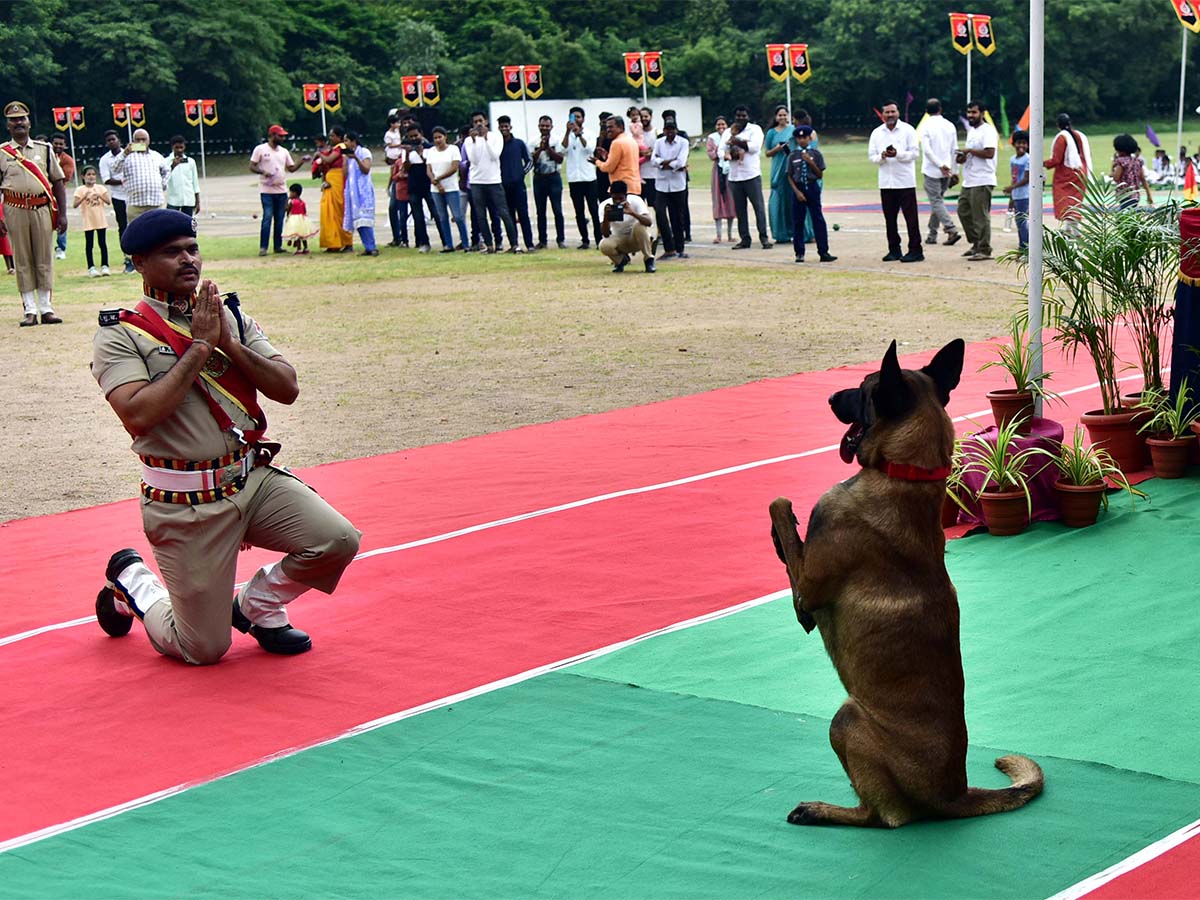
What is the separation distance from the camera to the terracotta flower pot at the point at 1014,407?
803 centimetres

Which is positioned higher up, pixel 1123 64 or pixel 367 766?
pixel 1123 64

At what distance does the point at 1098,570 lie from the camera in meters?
6.94

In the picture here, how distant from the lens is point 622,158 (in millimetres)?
20875

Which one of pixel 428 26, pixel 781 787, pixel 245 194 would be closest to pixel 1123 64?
pixel 428 26

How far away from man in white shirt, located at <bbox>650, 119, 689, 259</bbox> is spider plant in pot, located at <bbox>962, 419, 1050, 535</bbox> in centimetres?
1498

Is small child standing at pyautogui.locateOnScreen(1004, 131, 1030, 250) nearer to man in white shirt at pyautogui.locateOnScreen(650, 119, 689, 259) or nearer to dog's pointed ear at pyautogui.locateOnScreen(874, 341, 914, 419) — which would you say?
man in white shirt at pyautogui.locateOnScreen(650, 119, 689, 259)

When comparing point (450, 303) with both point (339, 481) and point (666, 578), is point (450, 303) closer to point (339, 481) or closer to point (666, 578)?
point (339, 481)

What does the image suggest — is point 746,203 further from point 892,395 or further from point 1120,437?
point 892,395

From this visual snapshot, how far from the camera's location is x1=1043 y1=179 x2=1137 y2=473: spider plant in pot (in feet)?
26.6

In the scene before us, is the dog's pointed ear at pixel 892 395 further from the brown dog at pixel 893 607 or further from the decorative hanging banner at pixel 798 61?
the decorative hanging banner at pixel 798 61

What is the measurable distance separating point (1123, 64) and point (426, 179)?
56.2 meters

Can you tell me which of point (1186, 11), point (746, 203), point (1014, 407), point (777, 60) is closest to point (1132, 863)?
point (1014, 407)

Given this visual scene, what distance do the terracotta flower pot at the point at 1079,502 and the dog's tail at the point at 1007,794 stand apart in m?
3.20

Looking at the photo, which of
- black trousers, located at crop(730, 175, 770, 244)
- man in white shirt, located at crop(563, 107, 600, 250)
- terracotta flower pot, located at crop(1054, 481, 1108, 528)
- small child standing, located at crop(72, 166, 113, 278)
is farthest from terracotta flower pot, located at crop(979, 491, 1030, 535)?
small child standing, located at crop(72, 166, 113, 278)
